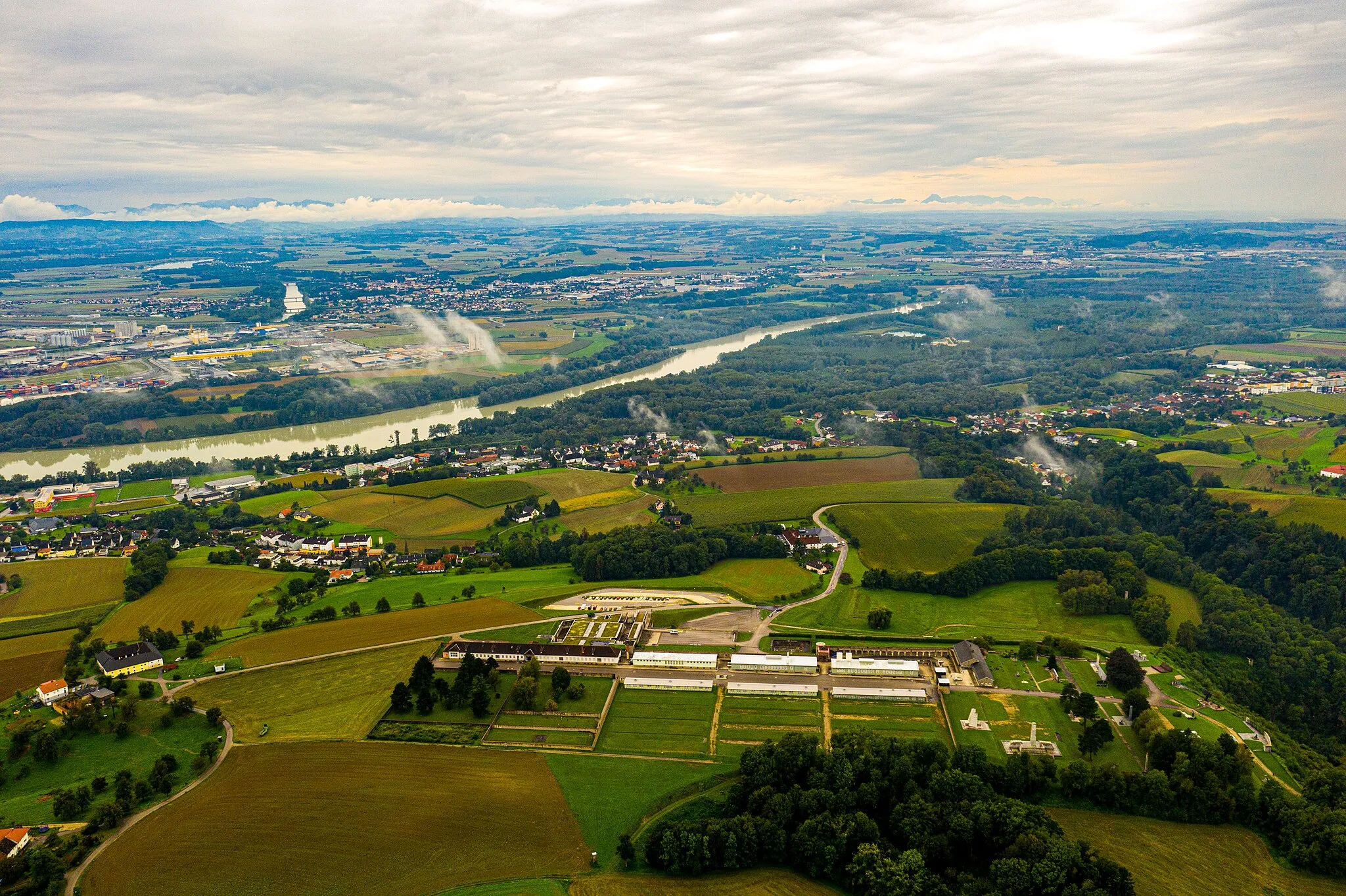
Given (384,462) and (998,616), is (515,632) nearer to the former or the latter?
(998,616)

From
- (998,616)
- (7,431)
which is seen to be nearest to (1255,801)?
(998,616)

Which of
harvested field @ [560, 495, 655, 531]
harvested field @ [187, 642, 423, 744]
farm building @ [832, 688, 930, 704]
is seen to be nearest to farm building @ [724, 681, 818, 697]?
farm building @ [832, 688, 930, 704]

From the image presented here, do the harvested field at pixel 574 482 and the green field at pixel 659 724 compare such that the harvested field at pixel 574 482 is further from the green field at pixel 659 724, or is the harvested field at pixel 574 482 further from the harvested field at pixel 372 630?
the green field at pixel 659 724

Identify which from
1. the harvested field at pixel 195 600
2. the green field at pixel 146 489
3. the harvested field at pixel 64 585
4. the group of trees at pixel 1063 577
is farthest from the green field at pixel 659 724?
the green field at pixel 146 489

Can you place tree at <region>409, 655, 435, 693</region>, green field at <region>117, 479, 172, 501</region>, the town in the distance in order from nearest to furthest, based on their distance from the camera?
the town in the distance → tree at <region>409, 655, 435, 693</region> → green field at <region>117, 479, 172, 501</region>

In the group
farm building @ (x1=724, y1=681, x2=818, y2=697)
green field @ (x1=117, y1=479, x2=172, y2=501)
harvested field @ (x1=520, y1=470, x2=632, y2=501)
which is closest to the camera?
farm building @ (x1=724, y1=681, x2=818, y2=697)

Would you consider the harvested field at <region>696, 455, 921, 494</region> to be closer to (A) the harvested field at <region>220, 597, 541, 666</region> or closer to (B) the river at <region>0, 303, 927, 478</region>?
(A) the harvested field at <region>220, 597, 541, 666</region>
